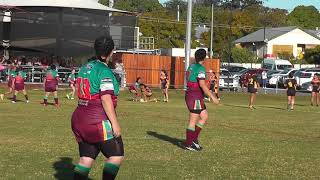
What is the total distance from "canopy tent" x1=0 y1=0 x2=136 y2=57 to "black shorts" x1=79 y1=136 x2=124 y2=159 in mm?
37931

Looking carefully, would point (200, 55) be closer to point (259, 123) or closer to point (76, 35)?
point (259, 123)

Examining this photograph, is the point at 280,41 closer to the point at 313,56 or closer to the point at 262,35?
the point at 262,35

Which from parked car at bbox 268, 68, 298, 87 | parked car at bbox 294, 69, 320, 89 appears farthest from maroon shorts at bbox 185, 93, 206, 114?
parked car at bbox 268, 68, 298, 87

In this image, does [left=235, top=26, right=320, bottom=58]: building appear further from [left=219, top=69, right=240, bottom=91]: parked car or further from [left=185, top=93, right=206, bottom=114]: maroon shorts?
[left=185, top=93, right=206, bottom=114]: maroon shorts

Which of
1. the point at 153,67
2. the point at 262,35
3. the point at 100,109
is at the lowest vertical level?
the point at 100,109

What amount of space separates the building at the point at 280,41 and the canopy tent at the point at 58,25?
62.8 m

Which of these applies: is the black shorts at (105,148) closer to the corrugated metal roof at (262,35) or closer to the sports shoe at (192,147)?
the sports shoe at (192,147)

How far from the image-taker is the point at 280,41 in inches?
4451

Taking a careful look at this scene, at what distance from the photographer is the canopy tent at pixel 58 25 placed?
1852 inches

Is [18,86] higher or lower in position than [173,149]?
higher

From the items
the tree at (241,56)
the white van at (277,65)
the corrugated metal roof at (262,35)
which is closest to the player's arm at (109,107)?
the white van at (277,65)

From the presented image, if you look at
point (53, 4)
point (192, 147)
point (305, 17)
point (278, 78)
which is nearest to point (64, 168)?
point (192, 147)

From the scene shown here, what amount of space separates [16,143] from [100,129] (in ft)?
21.9

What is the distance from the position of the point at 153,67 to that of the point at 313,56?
5188cm
